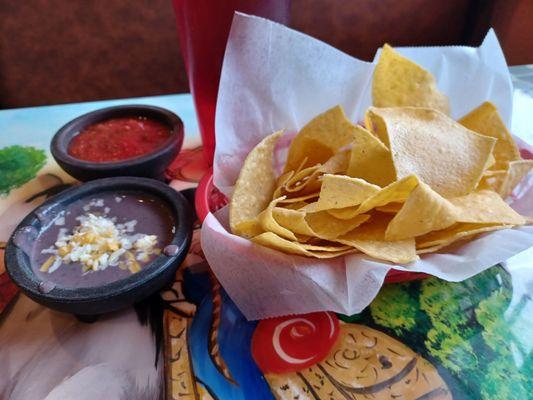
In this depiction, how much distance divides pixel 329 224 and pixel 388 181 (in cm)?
18

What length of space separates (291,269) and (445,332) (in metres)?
0.32

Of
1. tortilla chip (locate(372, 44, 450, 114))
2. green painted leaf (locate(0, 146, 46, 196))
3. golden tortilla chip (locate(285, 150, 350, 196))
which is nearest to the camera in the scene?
golden tortilla chip (locate(285, 150, 350, 196))

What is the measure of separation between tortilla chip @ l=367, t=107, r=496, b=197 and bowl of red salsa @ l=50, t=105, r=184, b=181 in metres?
0.56

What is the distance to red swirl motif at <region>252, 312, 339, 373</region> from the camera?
30.1 inches

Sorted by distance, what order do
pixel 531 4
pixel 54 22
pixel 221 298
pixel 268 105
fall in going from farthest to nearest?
pixel 54 22 → pixel 531 4 → pixel 268 105 → pixel 221 298

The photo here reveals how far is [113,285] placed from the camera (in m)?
0.75

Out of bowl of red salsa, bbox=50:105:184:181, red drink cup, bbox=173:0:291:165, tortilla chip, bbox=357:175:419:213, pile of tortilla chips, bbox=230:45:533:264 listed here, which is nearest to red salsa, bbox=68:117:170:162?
bowl of red salsa, bbox=50:105:184:181

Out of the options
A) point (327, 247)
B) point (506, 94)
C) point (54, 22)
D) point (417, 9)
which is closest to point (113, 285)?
point (327, 247)

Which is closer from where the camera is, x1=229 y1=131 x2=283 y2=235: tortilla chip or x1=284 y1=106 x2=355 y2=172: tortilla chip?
x1=229 y1=131 x2=283 y2=235: tortilla chip

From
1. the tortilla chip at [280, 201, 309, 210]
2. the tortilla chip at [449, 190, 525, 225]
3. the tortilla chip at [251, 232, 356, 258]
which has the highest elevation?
the tortilla chip at [449, 190, 525, 225]

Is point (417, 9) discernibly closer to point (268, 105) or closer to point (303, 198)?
point (268, 105)

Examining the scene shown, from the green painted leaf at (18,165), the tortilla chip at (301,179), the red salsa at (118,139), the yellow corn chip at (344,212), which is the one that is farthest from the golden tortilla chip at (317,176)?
the green painted leaf at (18,165)

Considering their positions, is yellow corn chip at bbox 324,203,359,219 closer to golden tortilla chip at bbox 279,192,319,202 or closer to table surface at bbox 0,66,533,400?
golden tortilla chip at bbox 279,192,319,202

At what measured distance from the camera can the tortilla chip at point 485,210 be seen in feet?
2.57
